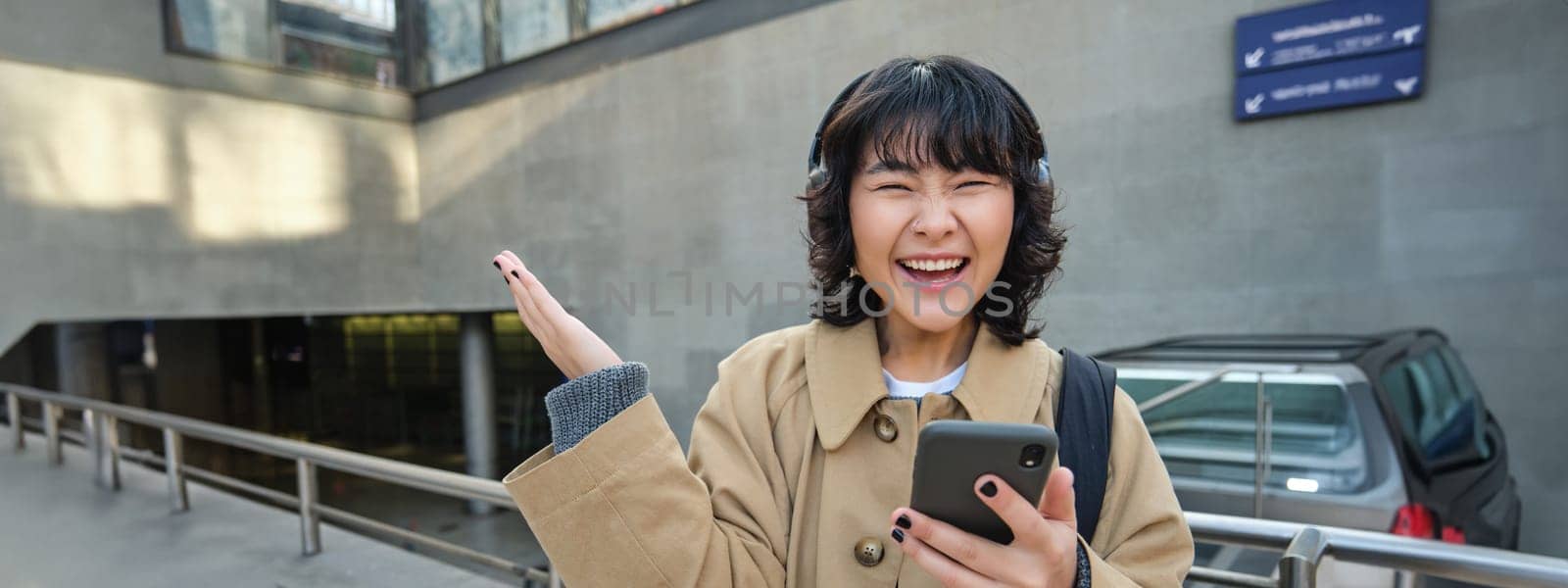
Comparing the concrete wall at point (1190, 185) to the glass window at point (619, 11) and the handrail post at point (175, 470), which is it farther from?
the handrail post at point (175, 470)

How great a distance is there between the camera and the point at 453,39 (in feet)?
38.3

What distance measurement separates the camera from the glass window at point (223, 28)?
9672mm

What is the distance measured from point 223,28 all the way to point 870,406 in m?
12.6

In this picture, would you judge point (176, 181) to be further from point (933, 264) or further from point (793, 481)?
point (933, 264)

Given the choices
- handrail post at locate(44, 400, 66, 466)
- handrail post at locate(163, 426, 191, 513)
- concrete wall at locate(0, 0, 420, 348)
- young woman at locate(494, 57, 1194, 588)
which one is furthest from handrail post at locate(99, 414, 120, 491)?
young woman at locate(494, 57, 1194, 588)

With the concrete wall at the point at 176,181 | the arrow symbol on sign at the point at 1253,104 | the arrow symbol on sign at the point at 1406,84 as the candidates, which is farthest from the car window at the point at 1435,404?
the concrete wall at the point at 176,181

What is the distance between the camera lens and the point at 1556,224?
4.73 m

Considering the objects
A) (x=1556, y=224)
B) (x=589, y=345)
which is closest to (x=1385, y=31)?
(x=1556, y=224)

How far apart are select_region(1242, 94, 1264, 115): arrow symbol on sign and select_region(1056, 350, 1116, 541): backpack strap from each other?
566 centimetres

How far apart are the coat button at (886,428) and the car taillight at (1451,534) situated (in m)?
2.51

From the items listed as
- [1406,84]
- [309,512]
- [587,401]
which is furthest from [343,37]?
[1406,84]

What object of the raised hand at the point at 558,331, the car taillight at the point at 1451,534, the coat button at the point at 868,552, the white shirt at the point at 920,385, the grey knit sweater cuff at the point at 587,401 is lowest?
the car taillight at the point at 1451,534

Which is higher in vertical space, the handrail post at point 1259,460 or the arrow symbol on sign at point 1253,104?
the arrow symbol on sign at point 1253,104

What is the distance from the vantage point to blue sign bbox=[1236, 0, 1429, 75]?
16.3 feet
